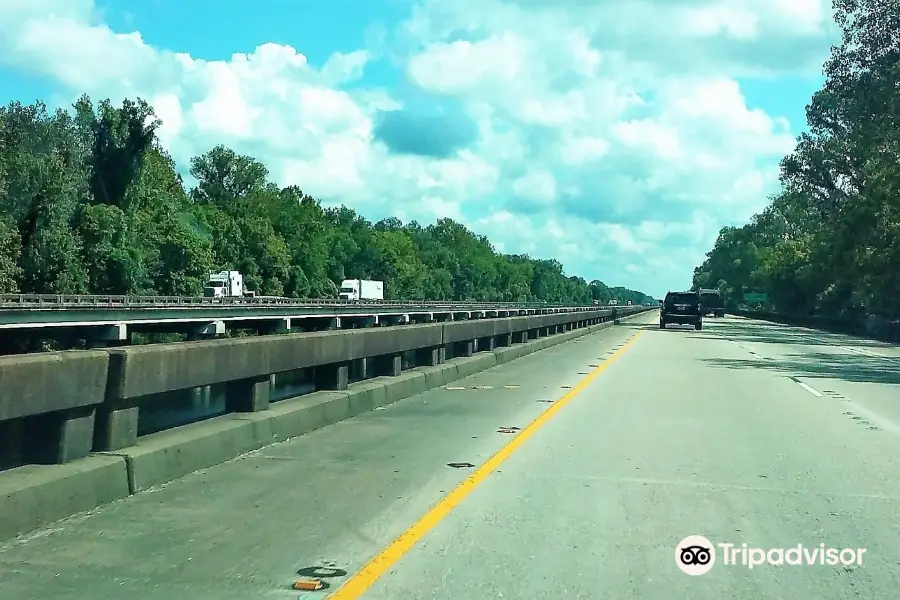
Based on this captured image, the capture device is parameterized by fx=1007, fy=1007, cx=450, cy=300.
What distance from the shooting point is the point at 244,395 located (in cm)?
1053

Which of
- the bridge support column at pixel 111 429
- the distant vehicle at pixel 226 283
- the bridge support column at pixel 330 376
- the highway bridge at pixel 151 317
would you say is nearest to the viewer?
the bridge support column at pixel 111 429

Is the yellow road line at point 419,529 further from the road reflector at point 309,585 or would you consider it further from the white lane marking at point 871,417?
the white lane marking at point 871,417

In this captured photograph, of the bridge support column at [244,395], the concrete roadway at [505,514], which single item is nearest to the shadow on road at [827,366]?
the concrete roadway at [505,514]

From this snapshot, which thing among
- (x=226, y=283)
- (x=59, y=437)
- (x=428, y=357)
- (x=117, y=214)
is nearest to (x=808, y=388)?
(x=428, y=357)

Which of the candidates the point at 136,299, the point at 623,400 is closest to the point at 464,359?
the point at 623,400

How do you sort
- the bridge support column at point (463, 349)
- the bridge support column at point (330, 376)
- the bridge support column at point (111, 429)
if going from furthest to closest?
the bridge support column at point (463, 349), the bridge support column at point (330, 376), the bridge support column at point (111, 429)

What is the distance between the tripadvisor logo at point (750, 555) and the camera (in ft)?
21.0

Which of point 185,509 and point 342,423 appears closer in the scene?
point 185,509

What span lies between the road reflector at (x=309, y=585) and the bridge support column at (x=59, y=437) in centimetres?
248

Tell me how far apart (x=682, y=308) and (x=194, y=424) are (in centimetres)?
5277

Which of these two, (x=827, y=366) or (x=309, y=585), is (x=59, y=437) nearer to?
(x=309, y=585)

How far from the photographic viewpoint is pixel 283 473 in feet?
29.8

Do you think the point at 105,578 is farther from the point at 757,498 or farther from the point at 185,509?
the point at 757,498

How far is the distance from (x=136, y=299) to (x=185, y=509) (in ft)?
220
